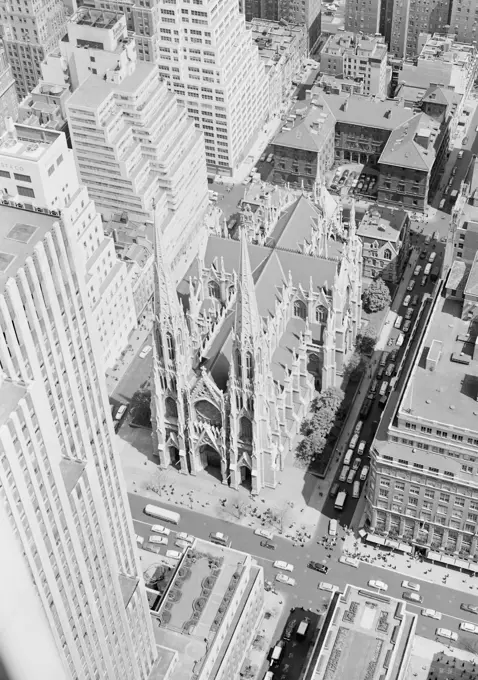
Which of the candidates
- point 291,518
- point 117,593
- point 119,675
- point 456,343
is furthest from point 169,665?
point 456,343

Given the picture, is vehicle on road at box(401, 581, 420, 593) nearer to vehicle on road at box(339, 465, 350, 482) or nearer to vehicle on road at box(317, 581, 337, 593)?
vehicle on road at box(317, 581, 337, 593)

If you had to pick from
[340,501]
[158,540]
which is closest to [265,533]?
[340,501]

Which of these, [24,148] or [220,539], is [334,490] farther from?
[24,148]

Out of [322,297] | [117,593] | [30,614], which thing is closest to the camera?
[30,614]

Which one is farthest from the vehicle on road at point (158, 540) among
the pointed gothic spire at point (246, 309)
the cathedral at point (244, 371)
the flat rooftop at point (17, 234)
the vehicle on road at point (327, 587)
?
the flat rooftop at point (17, 234)

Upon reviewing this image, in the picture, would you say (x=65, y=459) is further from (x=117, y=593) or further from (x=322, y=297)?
(x=322, y=297)

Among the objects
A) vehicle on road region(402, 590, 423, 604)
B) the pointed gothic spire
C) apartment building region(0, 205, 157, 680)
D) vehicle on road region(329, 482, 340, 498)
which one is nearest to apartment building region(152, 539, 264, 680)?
apartment building region(0, 205, 157, 680)

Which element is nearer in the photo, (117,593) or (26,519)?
(26,519)
